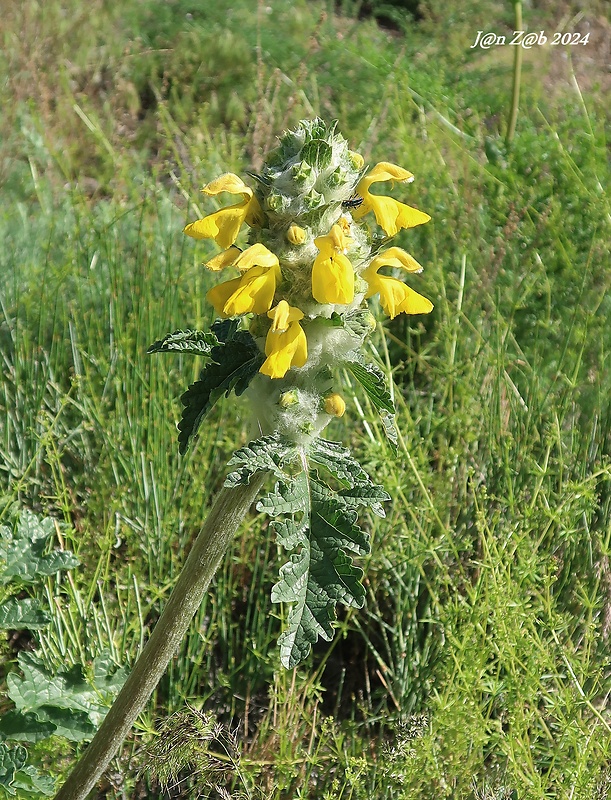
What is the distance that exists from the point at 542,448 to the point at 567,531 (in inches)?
13.1

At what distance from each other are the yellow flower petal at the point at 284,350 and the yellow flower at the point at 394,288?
0.15m

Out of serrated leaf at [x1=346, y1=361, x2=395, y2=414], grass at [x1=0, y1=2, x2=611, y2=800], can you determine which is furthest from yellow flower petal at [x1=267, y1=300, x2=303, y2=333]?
grass at [x1=0, y1=2, x2=611, y2=800]

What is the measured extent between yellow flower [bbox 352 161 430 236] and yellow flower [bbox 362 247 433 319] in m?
0.05

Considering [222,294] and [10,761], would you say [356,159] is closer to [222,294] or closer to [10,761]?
[222,294]

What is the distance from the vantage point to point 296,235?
986mm

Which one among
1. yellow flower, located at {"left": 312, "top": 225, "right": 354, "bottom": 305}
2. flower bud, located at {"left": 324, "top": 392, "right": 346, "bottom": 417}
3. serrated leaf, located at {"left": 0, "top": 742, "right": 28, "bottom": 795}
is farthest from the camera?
serrated leaf, located at {"left": 0, "top": 742, "right": 28, "bottom": 795}

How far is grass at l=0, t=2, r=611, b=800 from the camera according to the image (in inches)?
61.3

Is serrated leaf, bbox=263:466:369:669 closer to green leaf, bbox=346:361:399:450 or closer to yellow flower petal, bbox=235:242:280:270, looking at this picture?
green leaf, bbox=346:361:399:450

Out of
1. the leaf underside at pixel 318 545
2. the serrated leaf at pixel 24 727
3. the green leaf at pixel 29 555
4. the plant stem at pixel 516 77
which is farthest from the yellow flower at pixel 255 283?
the plant stem at pixel 516 77

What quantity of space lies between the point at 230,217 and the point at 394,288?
0.78ft

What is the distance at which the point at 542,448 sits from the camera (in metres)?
1.97

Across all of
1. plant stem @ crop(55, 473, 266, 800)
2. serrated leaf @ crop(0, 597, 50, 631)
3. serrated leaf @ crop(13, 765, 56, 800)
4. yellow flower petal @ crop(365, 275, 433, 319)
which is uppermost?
yellow flower petal @ crop(365, 275, 433, 319)

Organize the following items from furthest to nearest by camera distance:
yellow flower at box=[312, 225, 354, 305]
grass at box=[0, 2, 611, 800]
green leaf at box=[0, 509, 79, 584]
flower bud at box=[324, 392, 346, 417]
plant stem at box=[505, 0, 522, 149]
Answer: plant stem at box=[505, 0, 522, 149] < grass at box=[0, 2, 611, 800] < green leaf at box=[0, 509, 79, 584] < flower bud at box=[324, 392, 346, 417] < yellow flower at box=[312, 225, 354, 305]

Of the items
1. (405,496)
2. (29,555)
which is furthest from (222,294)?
(405,496)
